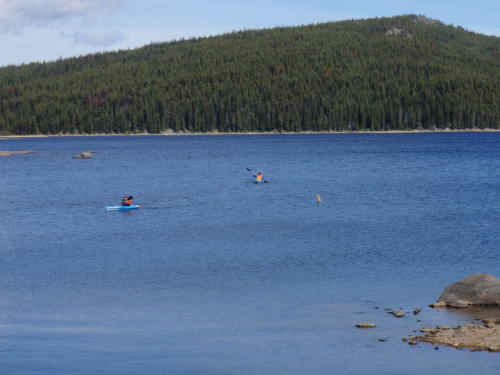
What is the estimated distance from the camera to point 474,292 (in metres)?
31.3

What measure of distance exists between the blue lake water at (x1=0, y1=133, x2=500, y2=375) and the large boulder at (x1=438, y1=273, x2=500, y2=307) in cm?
110

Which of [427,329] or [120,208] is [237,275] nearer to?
[427,329]

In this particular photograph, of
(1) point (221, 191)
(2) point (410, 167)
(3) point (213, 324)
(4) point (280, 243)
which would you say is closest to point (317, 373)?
(3) point (213, 324)

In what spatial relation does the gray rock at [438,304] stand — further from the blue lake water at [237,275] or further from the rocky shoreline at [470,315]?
the blue lake water at [237,275]

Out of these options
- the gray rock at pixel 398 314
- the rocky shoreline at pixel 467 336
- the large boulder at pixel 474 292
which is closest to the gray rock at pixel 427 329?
the rocky shoreline at pixel 467 336

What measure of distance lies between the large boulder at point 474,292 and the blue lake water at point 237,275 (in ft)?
3.61

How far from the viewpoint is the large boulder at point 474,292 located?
31.0 m

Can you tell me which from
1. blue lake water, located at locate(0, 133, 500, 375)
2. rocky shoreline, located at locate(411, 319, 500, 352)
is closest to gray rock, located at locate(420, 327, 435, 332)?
rocky shoreline, located at locate(411, 319, 500, 352)

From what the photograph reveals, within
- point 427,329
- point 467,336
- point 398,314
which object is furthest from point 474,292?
point 467,336

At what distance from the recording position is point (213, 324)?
29453 mm

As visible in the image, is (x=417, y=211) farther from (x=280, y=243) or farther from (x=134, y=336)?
(x=134, y=336)

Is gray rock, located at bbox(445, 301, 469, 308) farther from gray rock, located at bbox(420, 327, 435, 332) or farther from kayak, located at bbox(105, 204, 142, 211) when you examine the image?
kayak, located at bbox(105, 204, 142, 211)

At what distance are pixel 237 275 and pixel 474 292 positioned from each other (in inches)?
496

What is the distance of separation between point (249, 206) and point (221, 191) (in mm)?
16751
